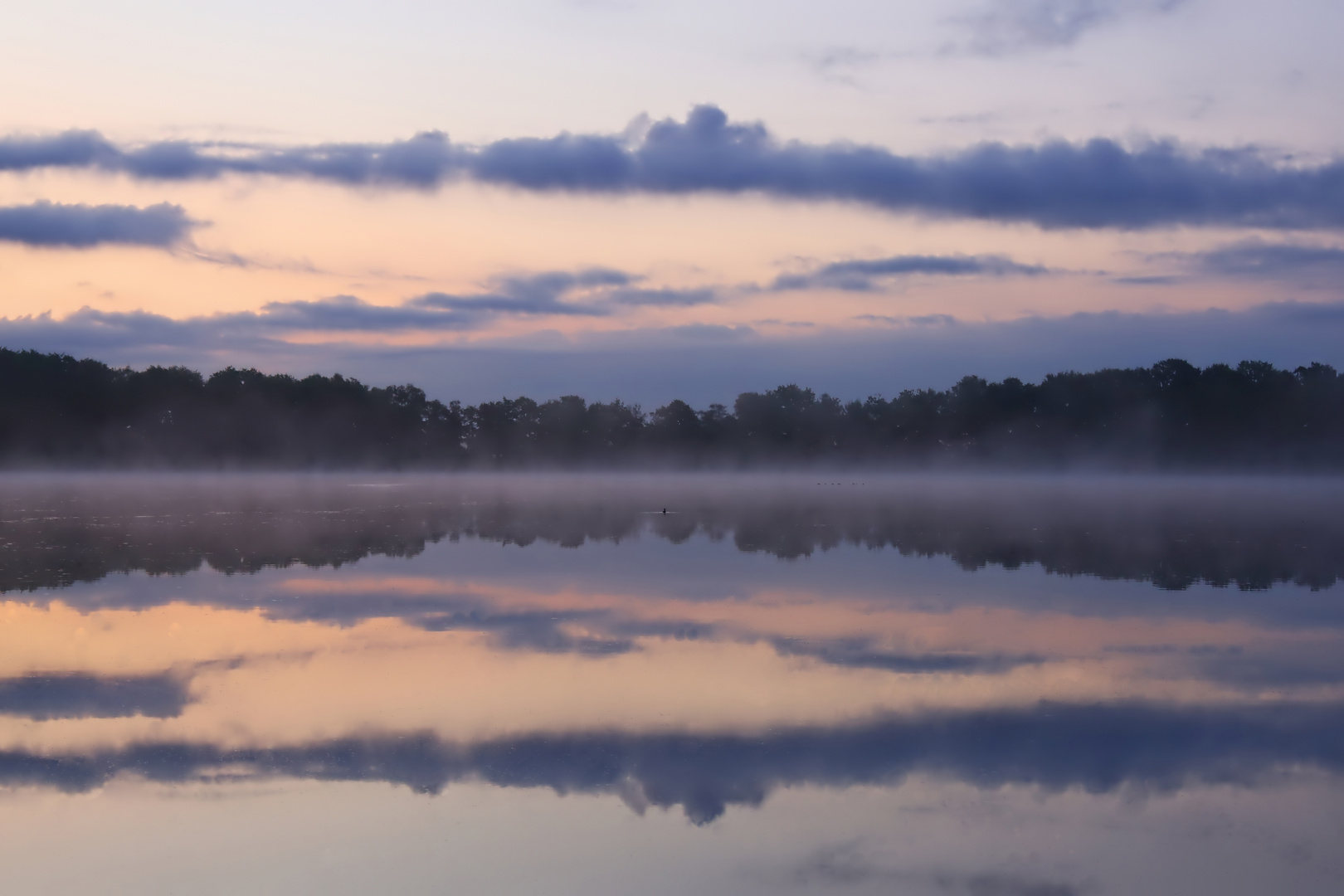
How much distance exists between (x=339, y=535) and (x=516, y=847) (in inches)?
1075

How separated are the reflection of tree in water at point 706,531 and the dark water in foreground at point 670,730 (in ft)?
3.94

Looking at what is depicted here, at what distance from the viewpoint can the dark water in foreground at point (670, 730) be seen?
7.90m

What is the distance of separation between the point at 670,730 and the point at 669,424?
7259 inches

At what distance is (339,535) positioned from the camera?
3384 centimetres

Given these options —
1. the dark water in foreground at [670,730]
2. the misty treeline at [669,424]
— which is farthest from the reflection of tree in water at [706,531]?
the misty treeline at [669,424]

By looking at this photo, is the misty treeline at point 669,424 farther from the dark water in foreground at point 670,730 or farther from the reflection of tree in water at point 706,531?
the dark water in foreground at point 670,730

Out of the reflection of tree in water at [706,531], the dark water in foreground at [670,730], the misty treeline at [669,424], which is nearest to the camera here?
the dark water in foreground at [670,730]

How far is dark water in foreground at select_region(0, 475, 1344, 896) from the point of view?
7902 millimetres

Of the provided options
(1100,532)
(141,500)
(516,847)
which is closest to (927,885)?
(516,847)

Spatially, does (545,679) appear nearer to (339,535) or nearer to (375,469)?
(339,535)

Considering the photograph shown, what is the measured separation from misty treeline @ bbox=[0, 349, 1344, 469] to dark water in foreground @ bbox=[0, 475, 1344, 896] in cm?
15019

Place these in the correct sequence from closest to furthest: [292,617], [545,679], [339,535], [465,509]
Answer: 1. [545,679]
2. [292,617]
3. [339,535]
4. [465,509]

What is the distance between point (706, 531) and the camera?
3662 centimetres

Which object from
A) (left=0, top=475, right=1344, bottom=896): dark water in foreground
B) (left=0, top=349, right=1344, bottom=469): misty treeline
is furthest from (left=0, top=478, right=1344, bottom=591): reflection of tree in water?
(left=0, top=349, right=1344, bottom=469): misty treeline
